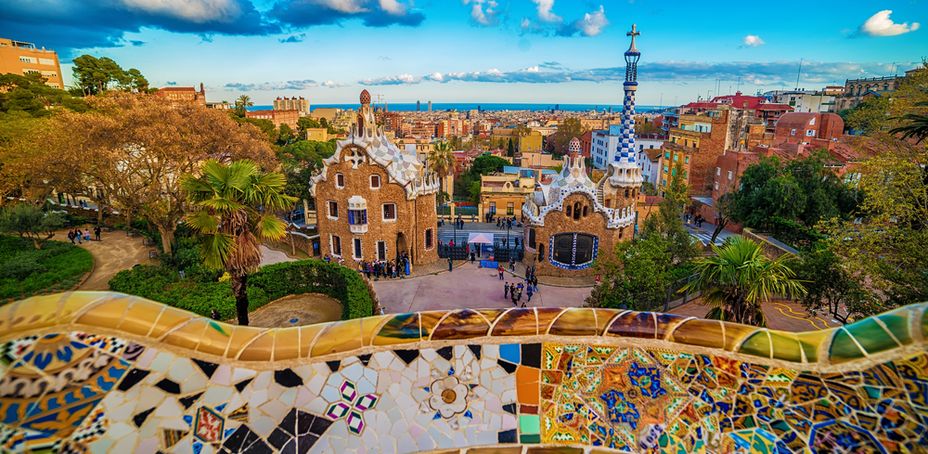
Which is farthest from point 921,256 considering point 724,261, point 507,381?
point 507,381

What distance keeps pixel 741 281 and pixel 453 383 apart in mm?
9312

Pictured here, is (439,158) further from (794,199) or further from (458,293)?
(794,199)

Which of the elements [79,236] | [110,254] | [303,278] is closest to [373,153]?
[303,278]

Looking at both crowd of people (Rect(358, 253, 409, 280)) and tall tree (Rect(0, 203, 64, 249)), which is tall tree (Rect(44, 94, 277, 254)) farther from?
crowd of people (Rect(358, 253, 409, 280))

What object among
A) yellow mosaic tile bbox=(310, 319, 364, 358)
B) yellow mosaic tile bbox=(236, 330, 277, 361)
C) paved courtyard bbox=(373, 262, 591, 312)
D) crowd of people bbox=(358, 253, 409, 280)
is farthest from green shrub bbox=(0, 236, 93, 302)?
yellow mosaic tile bbox=(310, 319, 364, 358)

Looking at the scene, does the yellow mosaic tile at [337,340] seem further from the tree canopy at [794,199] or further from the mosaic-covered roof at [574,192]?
the tree canopy at [794,199]

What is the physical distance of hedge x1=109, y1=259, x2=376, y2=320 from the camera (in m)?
17.8

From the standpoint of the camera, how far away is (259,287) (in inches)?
827

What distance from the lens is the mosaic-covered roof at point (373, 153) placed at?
2486cm

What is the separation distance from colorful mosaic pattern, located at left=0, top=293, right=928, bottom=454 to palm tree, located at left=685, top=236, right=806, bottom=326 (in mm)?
7541

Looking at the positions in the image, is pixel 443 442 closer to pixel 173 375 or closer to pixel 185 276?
pixel 173 375

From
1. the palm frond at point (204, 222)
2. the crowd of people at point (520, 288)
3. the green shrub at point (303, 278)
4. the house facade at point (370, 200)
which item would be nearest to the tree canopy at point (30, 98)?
the house facade at point (370, 200)

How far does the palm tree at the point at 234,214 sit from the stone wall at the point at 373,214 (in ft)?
40.6

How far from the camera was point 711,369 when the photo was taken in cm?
448
